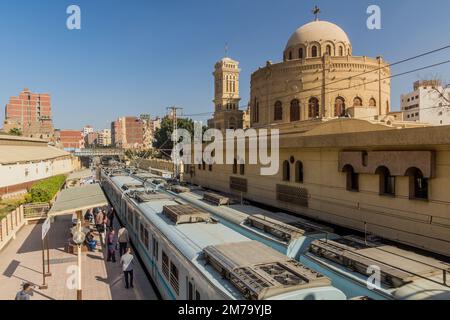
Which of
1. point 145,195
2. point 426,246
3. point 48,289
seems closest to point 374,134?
point 426,246

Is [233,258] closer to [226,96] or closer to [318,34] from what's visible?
[318,34]

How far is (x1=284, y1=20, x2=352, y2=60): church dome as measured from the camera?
38.9m

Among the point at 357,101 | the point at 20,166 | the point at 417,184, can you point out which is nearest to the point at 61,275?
the point at 417,184

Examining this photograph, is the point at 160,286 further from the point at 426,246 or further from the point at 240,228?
the point at 426,246

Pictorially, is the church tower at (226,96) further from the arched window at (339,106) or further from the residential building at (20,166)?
the arched window at (339,106)

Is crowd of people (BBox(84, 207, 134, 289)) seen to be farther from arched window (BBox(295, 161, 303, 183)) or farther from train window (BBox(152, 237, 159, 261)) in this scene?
arched window (BBox(295, 161, 303, 183))

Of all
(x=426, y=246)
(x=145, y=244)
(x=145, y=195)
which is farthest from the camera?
(x=145, y=195)

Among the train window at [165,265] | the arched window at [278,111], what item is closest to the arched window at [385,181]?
the train window at [165,265]

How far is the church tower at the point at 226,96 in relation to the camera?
72.9m

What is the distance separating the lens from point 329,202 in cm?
1116

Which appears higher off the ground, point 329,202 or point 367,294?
point 329,202

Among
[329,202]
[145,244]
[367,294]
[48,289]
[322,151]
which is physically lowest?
[48,289]

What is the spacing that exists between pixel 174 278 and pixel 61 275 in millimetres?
6635

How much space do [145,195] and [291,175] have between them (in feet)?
22.2
